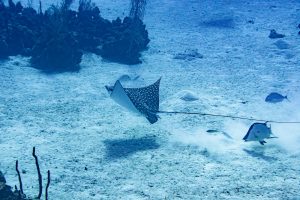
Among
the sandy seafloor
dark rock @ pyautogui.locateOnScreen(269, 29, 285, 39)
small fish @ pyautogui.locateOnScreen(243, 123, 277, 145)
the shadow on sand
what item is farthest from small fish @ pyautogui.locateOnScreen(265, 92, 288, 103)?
dark rock @ pyautogui.locateOnScreen(269, 29, 285, 39)

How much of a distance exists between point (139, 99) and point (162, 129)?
38.2 inches

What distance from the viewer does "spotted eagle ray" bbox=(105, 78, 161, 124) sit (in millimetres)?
6141

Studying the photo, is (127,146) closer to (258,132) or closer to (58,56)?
(258,132)

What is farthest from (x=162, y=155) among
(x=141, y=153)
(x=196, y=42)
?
(x=196, y=42)

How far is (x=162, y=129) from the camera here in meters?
7.02

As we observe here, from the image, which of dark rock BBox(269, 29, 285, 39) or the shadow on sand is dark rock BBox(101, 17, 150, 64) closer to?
the shadow on sand

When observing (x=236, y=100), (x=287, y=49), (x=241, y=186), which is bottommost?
(x=241, y=186)

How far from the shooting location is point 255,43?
13.4 m

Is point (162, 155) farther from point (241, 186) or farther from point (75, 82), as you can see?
point (75, 82)

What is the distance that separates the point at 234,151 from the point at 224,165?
57 centimetres

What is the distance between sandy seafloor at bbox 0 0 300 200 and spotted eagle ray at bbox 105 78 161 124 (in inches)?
23.9

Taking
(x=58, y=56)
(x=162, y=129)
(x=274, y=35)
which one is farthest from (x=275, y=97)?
(x=58, y=56)

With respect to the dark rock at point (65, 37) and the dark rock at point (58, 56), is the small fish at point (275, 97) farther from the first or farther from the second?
the dark rock at point (58, 56)

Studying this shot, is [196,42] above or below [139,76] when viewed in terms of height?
above
